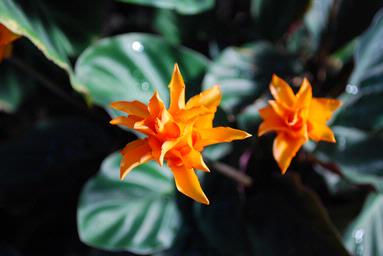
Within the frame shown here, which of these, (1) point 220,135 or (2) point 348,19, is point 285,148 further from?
(2) point 348,19

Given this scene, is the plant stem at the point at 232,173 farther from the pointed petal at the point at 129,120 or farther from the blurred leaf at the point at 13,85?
the blurred leaf at the point at 13,85

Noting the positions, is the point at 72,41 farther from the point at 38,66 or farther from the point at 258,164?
the point at 258,164

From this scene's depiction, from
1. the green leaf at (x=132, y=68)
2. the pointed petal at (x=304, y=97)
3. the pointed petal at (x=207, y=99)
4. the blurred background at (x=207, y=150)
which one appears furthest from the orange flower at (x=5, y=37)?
the pointed petal at (x=304, y=97)

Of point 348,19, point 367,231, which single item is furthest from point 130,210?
point 348,19

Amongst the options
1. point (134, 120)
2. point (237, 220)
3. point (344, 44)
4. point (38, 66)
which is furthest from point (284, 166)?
point (38, 66)

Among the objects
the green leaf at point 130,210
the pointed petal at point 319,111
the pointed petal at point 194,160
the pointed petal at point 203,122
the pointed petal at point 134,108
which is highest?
the pointed petal at point 134,108
